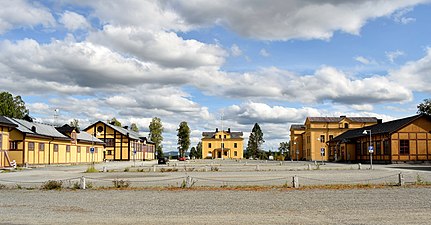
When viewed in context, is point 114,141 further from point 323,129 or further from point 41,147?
point 323,129

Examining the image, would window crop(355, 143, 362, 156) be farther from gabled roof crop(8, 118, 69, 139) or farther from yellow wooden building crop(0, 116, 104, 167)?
gabled roof crop(8, 118, 69, 139)

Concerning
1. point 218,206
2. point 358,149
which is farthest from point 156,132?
point 218,206

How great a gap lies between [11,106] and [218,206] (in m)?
92.2

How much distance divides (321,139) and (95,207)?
8420cm

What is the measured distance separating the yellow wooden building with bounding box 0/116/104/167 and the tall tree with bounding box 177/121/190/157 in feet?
169

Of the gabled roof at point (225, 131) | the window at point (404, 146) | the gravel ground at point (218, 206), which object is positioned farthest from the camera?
the gabled roof at point (225, 131)

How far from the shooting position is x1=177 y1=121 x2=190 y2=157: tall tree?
121 metres

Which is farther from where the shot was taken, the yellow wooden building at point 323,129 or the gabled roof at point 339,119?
the gabled roof at point 339,119

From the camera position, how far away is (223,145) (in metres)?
134

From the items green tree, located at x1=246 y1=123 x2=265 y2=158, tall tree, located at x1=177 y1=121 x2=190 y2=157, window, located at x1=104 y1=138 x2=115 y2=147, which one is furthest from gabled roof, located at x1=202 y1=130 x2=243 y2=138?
window, located at x1=104 y1=138 x2=115 y2=147

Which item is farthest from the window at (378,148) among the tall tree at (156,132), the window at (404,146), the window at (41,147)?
the tall tree at (156,132)

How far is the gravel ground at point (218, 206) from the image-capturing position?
11953mm

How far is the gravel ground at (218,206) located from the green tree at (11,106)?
7898 centimetres

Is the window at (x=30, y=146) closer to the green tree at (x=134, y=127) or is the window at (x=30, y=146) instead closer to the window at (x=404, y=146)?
the window at (x=404, y=146)
